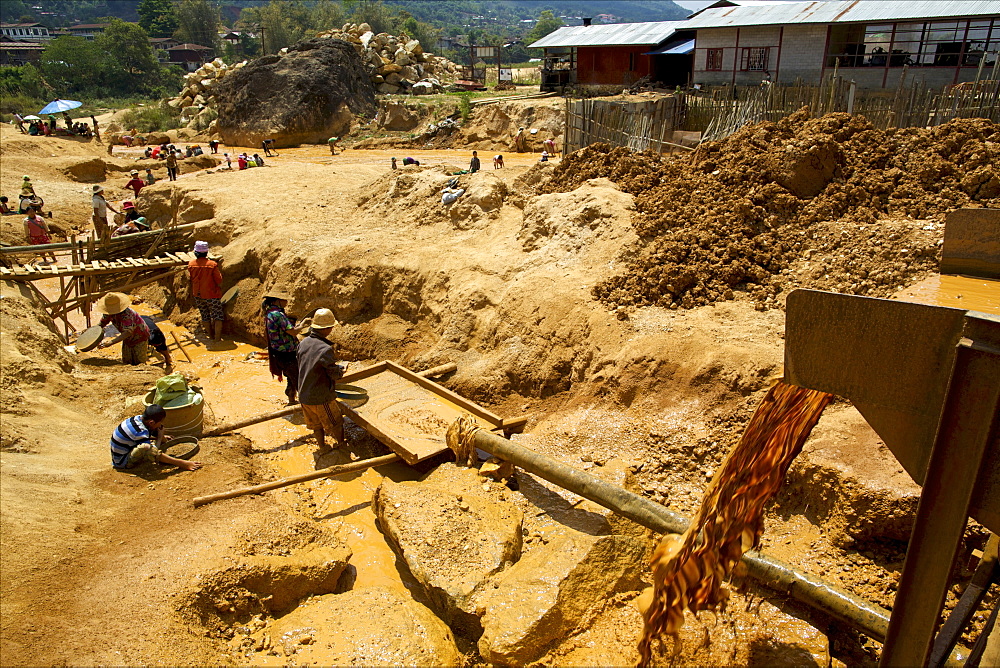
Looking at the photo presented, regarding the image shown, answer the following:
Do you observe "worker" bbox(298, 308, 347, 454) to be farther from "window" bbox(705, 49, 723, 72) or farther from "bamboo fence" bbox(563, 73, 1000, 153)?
"window" bbox(705, 49, 723, 72)

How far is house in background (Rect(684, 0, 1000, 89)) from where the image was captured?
16.5 metres

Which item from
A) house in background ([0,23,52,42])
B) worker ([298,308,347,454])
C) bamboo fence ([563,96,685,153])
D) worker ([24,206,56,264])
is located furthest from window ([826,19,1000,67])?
house in background ([0,23,52,42])

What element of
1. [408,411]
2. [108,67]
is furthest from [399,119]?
[108,67]

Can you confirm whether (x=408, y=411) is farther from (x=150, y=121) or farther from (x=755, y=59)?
(x=150, y=121)

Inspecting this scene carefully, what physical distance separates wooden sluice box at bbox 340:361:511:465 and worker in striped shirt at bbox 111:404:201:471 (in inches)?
69.7

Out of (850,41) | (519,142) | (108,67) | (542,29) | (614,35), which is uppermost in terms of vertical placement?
(542,29)

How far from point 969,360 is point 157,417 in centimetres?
577

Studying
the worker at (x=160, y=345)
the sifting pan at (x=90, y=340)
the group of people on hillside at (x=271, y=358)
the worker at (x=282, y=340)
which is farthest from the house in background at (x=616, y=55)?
the sifting pan at (x=90, y=340)

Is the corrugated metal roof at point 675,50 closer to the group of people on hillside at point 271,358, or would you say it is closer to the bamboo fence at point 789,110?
the bamboo fence at point 789,110

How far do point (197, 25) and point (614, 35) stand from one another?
68820mm

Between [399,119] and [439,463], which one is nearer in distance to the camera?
[439,463]

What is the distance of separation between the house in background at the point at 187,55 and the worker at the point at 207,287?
69568 mm

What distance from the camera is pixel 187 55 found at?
68938 mm

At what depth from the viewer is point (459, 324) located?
322 inches
